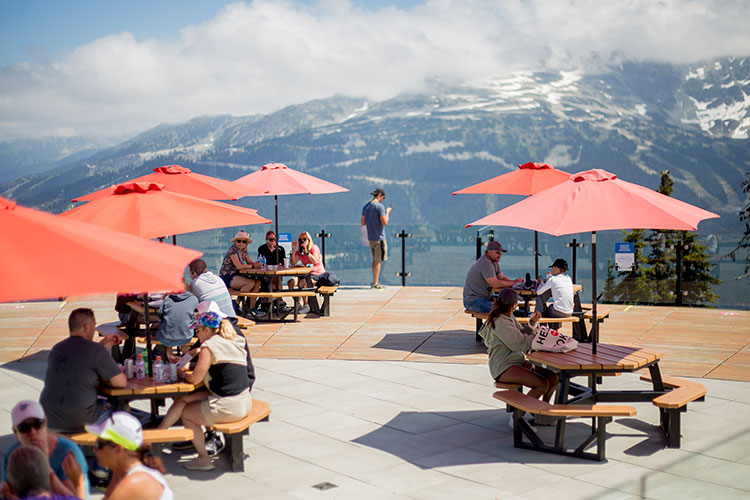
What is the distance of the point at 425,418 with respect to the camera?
26.3 feet

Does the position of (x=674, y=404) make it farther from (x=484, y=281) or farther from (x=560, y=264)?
(x=484, y=281)

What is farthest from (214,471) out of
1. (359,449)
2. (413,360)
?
(413,360)

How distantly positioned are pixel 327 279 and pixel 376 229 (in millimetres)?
2831

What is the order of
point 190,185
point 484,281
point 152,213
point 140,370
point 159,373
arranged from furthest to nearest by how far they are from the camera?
point 190,185 → point 484,281 → point 152,213 → point 140,370 → point 159,373

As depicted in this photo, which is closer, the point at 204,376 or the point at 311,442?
the point at 204,376

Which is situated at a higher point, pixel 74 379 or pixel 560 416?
pixel 74 379

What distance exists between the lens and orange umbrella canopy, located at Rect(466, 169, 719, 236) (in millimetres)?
6996

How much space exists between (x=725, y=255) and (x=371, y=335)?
17067 millimetres

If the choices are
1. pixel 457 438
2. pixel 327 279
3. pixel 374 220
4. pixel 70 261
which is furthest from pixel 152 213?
pixel 374 220

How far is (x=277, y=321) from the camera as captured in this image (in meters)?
13.3

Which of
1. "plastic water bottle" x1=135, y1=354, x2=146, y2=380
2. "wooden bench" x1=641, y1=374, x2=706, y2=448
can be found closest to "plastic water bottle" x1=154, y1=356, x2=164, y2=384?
"plastic water bottle" x1=135, y1=354, x2=146, y2=380

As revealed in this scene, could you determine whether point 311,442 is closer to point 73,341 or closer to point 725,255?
point 73,341

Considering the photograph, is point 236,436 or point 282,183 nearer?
point 236,436

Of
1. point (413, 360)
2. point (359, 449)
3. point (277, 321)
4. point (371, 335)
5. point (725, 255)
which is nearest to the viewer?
point (359, 449)
